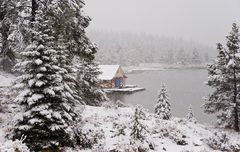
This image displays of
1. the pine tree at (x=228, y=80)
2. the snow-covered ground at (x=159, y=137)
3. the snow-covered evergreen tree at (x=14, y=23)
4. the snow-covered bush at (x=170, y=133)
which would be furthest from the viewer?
the pine tree at (x=228, y=80)

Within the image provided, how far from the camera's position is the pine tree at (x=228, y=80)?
23.0 metres

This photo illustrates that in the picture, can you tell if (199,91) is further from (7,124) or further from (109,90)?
(7,124)

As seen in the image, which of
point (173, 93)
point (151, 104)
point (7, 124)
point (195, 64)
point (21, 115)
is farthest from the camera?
point (195, 64)

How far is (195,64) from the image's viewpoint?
487 feet

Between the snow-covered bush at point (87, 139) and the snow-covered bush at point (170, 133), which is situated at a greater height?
the snow-covered bush at point (87, 139)

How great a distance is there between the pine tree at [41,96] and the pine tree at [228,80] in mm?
16563

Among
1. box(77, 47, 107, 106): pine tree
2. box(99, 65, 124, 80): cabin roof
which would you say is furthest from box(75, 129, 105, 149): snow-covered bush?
box(99, 65, 124, 80): cabin roof

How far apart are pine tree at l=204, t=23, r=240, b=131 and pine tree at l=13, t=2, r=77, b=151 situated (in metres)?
16.6

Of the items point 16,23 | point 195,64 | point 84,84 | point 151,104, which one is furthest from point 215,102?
point 195,64

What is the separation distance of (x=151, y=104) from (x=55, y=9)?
37.9 metres

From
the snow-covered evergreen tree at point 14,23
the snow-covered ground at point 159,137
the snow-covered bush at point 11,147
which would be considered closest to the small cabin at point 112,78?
the snow-covered ground at point 159,137

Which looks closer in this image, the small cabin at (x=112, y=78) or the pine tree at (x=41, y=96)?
the pine tree at (x=41, y=96)

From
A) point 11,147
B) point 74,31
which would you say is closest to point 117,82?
point 74,31

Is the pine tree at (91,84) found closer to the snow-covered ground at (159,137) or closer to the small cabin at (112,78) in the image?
the snow-covered ground at (159,137)
